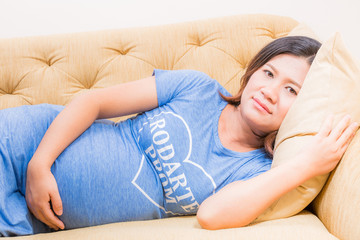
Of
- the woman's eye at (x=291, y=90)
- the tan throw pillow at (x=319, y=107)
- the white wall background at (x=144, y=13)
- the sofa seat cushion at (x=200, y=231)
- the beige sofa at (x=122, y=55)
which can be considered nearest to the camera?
the sofa seat cushion at (x=200, y=231)

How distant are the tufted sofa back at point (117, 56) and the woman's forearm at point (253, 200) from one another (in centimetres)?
54

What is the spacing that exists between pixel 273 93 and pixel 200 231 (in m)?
0.40

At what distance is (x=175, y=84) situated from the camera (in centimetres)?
93

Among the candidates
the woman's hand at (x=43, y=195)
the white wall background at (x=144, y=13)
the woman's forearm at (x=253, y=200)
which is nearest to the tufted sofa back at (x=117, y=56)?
the white wall background at (x=144, y=13)

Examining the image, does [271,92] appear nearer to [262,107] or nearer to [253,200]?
[262,107]

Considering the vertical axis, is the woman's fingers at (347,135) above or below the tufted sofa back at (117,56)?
below

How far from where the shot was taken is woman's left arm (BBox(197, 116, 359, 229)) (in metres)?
0.69

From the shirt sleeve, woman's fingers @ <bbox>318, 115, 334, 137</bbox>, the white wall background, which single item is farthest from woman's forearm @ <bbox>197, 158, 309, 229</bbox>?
the white wall background

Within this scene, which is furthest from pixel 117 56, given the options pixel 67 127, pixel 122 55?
pixel 67 127

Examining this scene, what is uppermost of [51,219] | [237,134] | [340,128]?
[340,128]

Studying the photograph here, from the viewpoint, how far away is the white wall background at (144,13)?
4.39ft

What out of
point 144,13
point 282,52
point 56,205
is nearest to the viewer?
point 56,205

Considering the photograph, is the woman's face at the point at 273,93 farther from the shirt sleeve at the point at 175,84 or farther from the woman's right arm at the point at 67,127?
the woman's right arm at the point at 67,127

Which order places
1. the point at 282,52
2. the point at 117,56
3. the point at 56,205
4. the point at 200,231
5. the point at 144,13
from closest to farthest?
the point at 200,231
the point at 56,205
the point at 282,52
the point at 117,56
the point at 144,13
